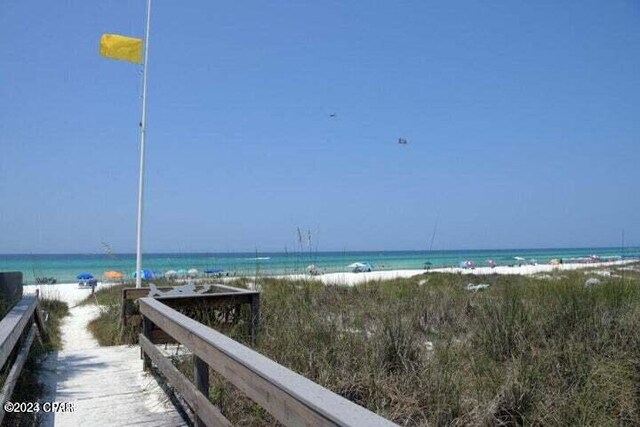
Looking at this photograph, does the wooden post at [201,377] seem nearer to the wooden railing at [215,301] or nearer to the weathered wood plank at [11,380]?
the weathered wood plank at [11,380]

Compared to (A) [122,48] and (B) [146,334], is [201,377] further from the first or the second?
(A) [122,48]

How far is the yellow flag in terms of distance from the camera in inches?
373

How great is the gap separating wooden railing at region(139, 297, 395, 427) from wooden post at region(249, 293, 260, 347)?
130 cm

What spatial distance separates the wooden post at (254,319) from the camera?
5.31 meters

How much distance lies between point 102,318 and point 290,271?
127 inches

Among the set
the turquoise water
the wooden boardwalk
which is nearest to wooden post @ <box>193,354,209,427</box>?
the wooden boardwalk

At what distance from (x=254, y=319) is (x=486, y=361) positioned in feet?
8.41

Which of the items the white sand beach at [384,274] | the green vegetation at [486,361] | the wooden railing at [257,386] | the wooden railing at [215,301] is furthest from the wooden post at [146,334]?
the white sand beach at [384,274]

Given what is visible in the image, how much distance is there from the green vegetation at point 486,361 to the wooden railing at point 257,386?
43 cm

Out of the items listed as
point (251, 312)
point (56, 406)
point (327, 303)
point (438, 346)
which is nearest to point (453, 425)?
point (438, 346)

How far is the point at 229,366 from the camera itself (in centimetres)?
254

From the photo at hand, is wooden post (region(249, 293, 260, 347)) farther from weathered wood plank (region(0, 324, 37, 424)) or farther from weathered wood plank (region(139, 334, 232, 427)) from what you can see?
weathered wood plank (region(0, 324, 37, 424))

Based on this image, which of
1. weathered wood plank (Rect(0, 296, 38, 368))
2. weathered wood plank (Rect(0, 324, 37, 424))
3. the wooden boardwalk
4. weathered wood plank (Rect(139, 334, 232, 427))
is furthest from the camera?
the wooden boardwalk

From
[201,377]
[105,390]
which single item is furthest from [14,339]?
[201,377]
